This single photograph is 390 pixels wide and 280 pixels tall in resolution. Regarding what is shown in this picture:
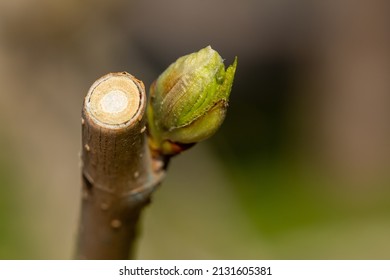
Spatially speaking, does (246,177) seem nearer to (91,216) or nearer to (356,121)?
(356,121)

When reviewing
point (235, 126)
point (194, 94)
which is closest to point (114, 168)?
point (194, 94)

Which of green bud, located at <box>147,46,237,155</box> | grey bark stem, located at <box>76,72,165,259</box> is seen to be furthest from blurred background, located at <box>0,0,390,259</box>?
green bud, located at <box>147,46,237,155</box>

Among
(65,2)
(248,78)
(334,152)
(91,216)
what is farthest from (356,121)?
(91,216)

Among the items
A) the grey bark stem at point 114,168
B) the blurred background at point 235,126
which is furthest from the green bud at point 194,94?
the blurred background at point 235,126

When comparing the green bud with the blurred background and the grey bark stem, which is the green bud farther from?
the blurred background

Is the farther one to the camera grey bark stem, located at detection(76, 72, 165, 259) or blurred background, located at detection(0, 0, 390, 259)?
blurred background, located at detection(0, 0, 390, 259)

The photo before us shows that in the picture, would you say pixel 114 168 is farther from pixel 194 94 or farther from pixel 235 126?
pixel 235 126

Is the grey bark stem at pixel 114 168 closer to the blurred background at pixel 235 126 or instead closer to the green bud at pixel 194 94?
the green bud at pixel 194 94
